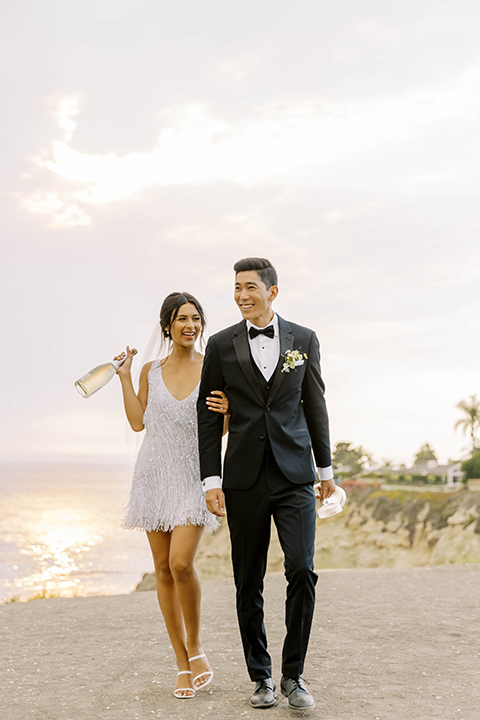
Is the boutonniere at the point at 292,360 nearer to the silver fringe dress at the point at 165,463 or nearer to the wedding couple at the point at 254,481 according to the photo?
the wedding couple at the point at 254,481

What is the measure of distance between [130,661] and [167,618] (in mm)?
1305

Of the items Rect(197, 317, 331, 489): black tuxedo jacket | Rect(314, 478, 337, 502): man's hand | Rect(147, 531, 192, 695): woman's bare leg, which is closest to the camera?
Rect(197, 317, 331, 489): black tuxedo jacket

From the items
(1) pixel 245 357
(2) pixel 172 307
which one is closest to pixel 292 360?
(1) pixel 245 357

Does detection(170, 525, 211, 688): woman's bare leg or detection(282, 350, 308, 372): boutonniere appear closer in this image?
detection(282, 350, 308, 372): boutonniere

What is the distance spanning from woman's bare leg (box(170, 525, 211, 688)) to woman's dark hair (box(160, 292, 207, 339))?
131 cm

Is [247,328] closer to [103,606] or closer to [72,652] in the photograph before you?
[72,652]

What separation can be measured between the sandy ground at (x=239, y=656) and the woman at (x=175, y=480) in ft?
1.32

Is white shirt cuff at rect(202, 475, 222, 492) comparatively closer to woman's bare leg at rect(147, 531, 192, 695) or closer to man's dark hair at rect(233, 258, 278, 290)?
woman's bare leg at rect(147, 531, 192, 695)

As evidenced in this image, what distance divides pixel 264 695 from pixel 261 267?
244 centimetres

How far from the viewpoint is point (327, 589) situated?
9.08m

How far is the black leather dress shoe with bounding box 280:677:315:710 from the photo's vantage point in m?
4.21

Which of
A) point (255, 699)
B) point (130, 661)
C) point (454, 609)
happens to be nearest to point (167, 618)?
point (255, 699)

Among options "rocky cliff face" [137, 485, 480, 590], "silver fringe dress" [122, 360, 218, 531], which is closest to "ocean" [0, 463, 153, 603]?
"silver fringe dress" [122, 360, 218, 531]

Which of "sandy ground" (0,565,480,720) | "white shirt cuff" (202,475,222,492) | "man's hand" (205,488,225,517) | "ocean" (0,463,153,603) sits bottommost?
"ocean" (0,463,153,603)
